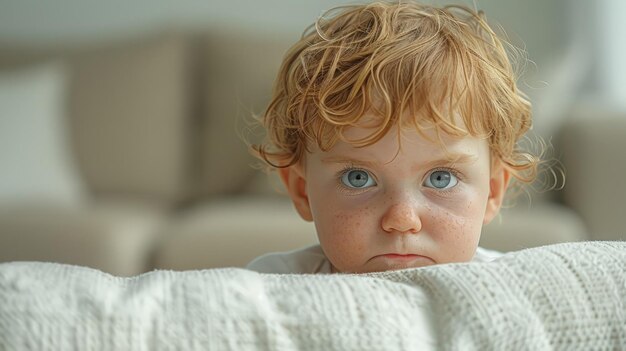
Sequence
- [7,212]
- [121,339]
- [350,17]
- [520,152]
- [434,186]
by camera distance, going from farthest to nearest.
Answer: [7,212]
[520,152]
[350,17]
[434,186]
[121,339]

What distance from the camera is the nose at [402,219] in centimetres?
92

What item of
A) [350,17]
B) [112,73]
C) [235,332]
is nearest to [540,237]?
[350,17]

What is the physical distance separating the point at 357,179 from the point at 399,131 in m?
0.08

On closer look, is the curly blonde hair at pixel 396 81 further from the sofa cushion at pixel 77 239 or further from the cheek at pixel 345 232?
the sofa cushion at pixel 77 239

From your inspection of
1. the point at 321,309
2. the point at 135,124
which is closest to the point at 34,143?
the point at 135,124

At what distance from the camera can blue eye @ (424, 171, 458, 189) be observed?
3.14ft

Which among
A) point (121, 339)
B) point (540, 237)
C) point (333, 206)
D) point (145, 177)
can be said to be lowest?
point (145, 177)

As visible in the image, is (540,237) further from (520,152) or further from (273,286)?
(273,286)

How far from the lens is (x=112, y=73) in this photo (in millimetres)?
2973

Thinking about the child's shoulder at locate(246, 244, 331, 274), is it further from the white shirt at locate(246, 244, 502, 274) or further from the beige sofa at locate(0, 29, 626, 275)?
the beige sofa at locate(0, 29, 626, 275)

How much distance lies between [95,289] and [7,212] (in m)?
1.97

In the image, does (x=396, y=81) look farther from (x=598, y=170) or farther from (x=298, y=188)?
(x=598, y=170)

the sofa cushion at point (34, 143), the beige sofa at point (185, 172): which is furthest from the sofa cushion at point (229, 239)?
the sofa cushion at point (34, 143)

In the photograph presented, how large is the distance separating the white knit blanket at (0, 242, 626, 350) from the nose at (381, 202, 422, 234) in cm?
33
